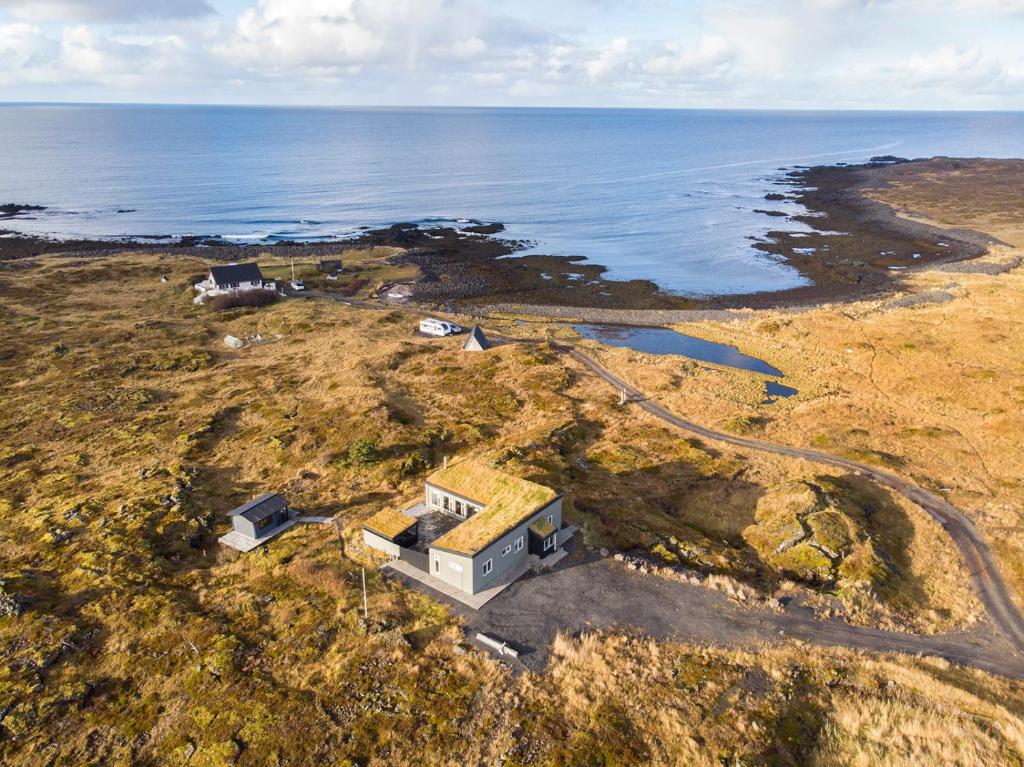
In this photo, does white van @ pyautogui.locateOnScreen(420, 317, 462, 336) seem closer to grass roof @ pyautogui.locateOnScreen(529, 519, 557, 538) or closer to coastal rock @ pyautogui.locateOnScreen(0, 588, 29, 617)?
grass roof @ pyautogui.locateOnScreen(529, 519, 557, 538)

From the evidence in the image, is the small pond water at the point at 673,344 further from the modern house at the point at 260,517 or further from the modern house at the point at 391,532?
the modern house at the point at 260,517

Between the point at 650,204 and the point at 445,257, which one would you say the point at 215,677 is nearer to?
the point at 445,257

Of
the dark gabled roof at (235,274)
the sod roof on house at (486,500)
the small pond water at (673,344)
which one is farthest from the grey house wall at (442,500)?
the dark gabled roof at (235,274)

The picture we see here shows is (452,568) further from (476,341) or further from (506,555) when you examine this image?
(476,341)

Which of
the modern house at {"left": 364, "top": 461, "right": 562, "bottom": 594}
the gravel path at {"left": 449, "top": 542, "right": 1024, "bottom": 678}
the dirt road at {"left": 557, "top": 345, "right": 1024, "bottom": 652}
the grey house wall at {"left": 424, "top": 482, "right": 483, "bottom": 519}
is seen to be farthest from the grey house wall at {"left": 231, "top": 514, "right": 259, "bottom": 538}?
the dirt road at {"left": 557, "top": 345, "right": 1024, "bottom": 652}

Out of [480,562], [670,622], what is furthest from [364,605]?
[670,622]
